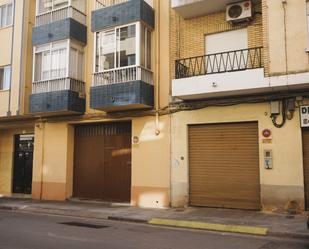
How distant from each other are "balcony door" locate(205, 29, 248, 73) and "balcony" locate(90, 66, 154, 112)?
244 centimetres

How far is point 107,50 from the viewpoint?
15672 mm

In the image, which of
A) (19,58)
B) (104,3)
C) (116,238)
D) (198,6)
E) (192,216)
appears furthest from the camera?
(19,58)

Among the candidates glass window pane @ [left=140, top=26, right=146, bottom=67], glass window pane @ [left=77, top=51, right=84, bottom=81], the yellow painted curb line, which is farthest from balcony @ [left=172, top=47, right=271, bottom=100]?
glass window pane @ [left=77, top=51, right=84, bottom=81]

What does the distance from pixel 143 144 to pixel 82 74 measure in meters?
4.53

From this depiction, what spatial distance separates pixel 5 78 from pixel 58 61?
146 inches

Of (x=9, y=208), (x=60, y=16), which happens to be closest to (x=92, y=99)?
(x=60, y=16)

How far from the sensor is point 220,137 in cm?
1377

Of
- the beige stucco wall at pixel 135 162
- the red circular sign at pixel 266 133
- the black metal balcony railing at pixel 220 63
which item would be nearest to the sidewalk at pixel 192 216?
the beige stucco wall at pixel 135 162

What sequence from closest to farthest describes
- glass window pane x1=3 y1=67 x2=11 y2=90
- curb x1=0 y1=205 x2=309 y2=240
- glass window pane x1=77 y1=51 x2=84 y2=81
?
1. curb x1=0 y1=205 x2=309 y2=240
2. glass window pane x1=77 y1=51 x2=84 y2=81
3. glass window pane x1=3 y1=67 x2=11 y2=90

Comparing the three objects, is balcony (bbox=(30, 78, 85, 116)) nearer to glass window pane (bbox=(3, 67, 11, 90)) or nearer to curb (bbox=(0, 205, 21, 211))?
glass window pane (bbox=(3, 67, 11, 90))

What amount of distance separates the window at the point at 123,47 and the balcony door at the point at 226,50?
7.99 feet

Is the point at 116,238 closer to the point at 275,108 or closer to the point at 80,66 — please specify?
the point at 275,108

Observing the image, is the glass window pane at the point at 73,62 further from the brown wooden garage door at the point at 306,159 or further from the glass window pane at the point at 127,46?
the brown wooden garage door at the point at 306,159

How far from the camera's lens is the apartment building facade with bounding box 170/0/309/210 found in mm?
11898
